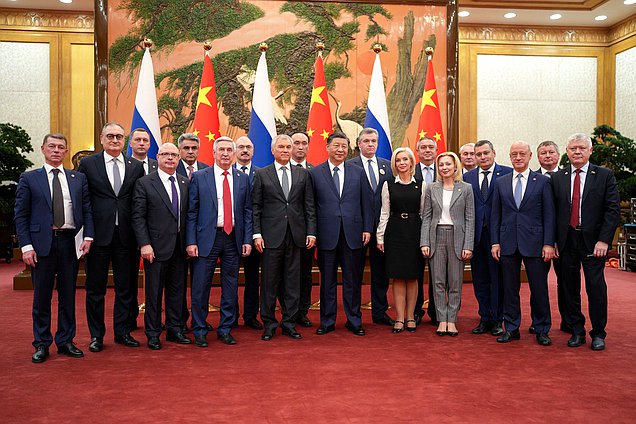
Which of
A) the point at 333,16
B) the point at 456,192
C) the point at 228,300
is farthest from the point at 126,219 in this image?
the point at 333,16

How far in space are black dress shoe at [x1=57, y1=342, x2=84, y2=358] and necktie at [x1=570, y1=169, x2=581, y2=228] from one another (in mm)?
3491

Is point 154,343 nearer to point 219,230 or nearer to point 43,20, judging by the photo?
point 219,230

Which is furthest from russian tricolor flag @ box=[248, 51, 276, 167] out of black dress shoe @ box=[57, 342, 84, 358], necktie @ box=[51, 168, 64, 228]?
black dress shoe @ box=[57, 342, 84, 358]

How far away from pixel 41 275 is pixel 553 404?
10.3 ft

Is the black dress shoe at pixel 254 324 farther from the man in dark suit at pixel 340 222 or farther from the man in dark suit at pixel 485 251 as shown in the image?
the man in dark suit at pixel 485 251

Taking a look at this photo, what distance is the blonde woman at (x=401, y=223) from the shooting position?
15.6 ft

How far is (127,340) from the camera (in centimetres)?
435

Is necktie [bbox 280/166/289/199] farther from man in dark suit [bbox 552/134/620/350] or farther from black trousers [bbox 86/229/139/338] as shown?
man in dark suit [bbox 552/134/620/350]

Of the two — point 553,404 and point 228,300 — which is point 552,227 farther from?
point 228,300

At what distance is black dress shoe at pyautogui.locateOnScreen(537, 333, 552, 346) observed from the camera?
4.37m

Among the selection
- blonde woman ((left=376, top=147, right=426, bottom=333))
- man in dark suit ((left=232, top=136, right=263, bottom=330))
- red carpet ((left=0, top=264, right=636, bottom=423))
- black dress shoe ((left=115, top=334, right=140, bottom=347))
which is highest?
blonde woman ((left=376, top=147, right=426, bottom=333))

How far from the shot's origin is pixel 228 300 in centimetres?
451

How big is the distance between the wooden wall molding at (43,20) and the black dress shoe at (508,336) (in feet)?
34.7

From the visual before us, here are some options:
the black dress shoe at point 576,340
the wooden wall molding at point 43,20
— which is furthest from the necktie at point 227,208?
the wooden wall molding at point 43,20
